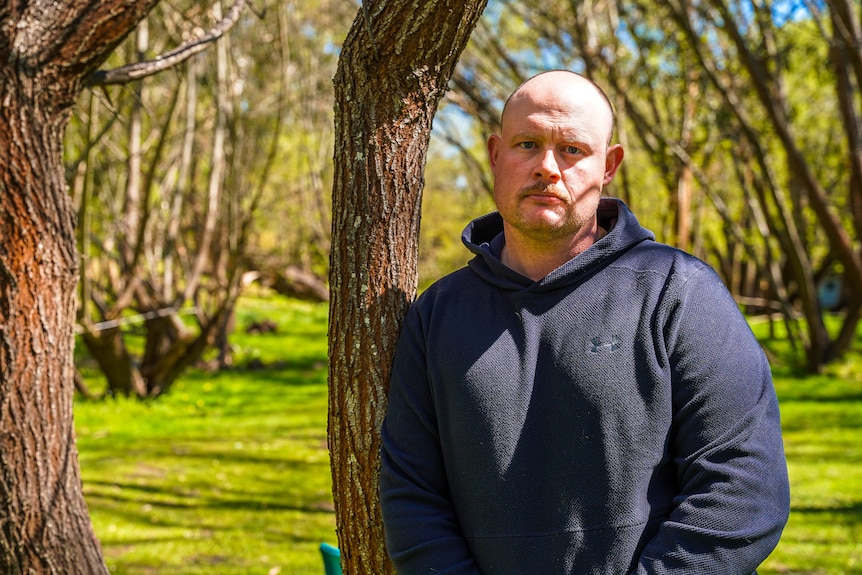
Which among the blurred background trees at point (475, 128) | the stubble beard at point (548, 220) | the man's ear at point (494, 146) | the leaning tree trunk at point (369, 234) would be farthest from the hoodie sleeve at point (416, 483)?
the blurred background trees at point (475, 128)

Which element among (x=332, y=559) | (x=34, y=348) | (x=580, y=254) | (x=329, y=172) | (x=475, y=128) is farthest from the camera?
(x=329, y=172)

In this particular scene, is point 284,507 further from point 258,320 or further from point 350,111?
point 258,320

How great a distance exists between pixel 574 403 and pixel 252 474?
5.95 metres

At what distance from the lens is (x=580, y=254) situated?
228 cm

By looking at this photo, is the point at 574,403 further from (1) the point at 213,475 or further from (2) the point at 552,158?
(1) the point at 213,475

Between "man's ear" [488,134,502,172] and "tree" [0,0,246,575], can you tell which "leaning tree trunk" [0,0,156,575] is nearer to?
"tree" [0,0,246,575]

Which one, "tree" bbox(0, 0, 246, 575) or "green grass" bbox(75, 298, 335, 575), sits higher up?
"tree" bbox(0, 0, 246, 575)

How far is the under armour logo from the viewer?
2.19m

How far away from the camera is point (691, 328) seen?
7.02 ft

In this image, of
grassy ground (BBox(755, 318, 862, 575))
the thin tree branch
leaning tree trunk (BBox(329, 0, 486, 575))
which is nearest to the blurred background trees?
grassy ground (BBox(755, 318, 862, 575))

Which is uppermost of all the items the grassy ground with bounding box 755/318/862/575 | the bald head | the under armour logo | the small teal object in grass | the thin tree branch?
the thin tree branch

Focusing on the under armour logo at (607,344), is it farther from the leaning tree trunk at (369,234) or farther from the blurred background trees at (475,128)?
the blurred background trees at (475,128)

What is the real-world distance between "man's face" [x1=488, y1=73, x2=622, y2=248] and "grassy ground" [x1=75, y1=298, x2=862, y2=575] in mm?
3505

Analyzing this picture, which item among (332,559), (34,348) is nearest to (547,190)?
(332,559)
